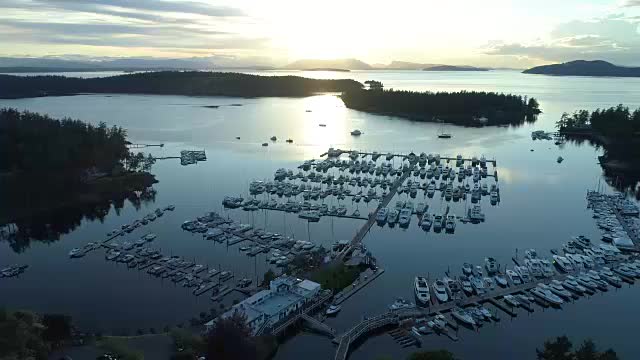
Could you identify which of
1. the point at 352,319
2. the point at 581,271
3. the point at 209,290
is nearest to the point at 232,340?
the point at 352,319

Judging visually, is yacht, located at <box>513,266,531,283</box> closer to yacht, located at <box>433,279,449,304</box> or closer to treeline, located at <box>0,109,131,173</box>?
yacht, located at <box>433,279,449,304</box>

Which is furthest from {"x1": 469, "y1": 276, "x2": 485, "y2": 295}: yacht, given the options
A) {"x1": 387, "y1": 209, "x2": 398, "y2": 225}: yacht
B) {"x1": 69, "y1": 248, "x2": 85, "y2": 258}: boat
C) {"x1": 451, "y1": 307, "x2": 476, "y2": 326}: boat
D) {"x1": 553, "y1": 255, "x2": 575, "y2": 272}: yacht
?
{"x1": 69, "y1": 248, "x2": 85, "y2": 258}: boat

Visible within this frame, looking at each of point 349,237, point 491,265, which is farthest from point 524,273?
point 349,237

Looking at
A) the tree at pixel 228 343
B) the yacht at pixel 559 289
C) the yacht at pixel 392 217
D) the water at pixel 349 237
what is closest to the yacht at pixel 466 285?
the water at pixel 349 237

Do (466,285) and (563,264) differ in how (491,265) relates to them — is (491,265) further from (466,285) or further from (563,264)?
(563,264)

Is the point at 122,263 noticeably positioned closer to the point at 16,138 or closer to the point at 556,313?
the point at 556,313

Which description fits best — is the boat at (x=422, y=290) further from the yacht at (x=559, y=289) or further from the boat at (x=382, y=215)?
the boat at (x=382, y=215)

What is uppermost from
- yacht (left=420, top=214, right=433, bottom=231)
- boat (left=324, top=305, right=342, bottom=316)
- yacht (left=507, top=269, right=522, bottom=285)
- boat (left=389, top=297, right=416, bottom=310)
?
yacht (left=420, top=214, right=433, bottom=231)
